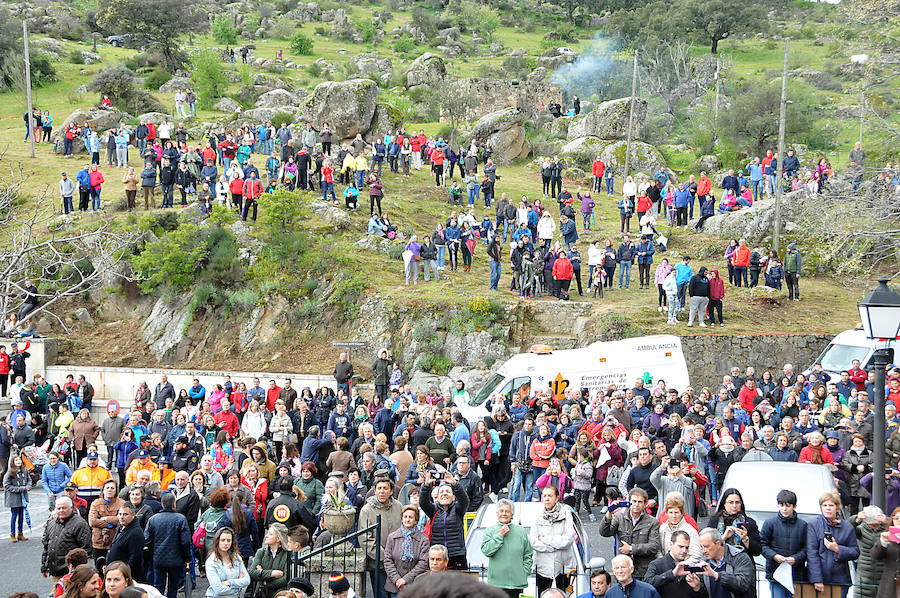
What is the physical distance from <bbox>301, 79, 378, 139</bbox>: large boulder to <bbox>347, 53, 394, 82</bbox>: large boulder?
1032 inches

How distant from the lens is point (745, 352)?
23938 millimetres

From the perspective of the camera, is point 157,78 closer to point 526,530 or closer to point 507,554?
point 526,530

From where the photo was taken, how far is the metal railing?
9672 millimetres

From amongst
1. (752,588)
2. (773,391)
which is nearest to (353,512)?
(752,588)

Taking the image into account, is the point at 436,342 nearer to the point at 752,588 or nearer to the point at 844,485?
the point at 844,485

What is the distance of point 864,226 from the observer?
2077cm

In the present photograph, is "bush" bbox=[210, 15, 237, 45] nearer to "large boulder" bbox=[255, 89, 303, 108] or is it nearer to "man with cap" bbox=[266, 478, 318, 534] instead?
"large boulder" bbox=[255, 89, 303, 108]

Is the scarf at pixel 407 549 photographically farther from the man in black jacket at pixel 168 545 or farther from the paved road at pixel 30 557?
the paved road at pixel 30 557

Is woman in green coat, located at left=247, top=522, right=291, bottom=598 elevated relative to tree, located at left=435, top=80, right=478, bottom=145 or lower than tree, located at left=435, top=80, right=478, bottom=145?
lower

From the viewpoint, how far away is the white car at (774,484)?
36.4 ft

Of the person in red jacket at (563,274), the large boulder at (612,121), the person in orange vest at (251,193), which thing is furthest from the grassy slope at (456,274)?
the large boulder at (612,121)

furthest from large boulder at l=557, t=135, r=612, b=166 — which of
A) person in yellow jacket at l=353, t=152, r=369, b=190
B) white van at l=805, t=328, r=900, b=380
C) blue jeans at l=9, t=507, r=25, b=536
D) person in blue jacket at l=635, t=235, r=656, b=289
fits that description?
blue jeans at l=9, t=507, r=25, b=536

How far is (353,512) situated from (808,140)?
1826 inches

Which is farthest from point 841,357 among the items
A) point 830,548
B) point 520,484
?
point 830,548
